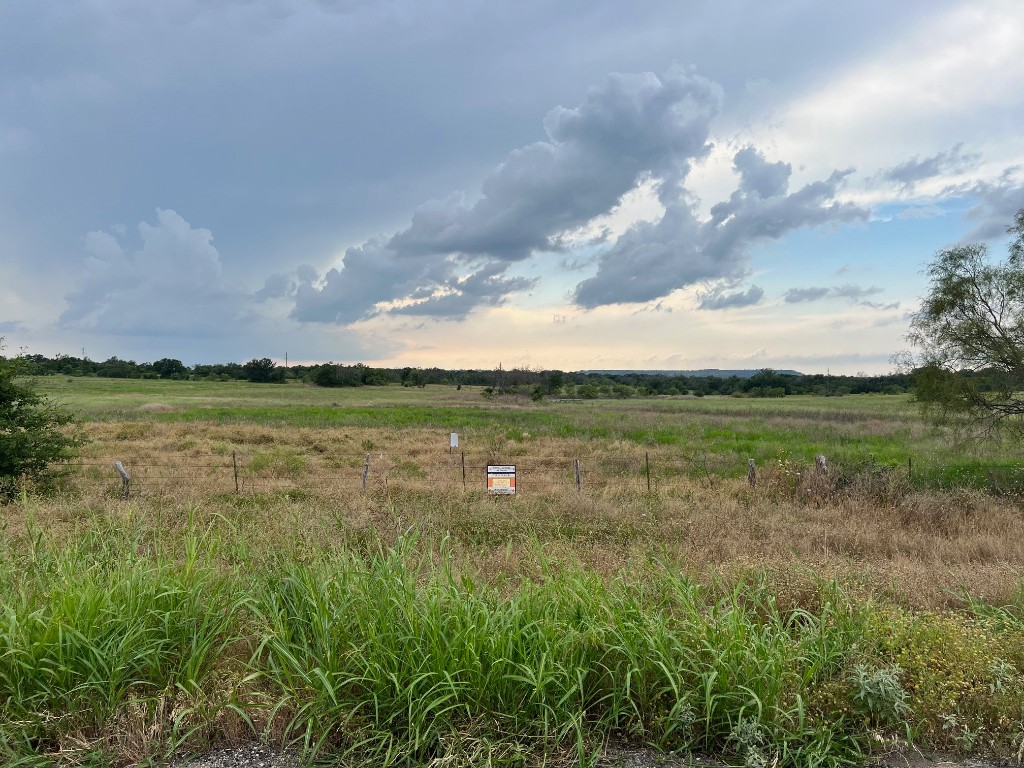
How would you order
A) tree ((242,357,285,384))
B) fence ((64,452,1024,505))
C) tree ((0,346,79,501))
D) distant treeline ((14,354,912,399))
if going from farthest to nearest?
1. tree ((242,357,285,384))
2. distant treeline ((14,354,912,399))
3. fence ((64,452,1024,505))
4. tree ((0,346,79,501))

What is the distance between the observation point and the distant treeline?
354 feet

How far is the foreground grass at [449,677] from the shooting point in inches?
116

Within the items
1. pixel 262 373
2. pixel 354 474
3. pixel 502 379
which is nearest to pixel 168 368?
pixel 262 373

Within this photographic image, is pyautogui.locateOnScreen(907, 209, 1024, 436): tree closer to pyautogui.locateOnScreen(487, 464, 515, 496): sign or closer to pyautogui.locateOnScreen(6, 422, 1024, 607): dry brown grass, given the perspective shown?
pyautogui.locateOnScreen(6, 422, 1024, 607): dry brown grass

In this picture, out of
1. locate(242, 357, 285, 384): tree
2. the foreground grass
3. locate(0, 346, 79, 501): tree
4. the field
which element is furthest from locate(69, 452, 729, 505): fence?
locate(242, 357, 285, 384): tree

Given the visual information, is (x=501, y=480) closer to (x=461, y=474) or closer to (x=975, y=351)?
(x=461, y=474)

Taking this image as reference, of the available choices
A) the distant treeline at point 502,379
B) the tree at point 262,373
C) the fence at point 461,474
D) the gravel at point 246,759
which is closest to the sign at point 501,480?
the fence at point 461,474

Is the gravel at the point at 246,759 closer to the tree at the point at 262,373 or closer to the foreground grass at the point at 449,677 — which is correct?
the foreground grass at the point at 449,677

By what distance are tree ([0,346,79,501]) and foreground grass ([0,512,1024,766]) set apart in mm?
12202

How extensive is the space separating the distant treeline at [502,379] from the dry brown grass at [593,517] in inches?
2893

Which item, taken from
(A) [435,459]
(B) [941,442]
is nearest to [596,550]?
(A) [435,459]

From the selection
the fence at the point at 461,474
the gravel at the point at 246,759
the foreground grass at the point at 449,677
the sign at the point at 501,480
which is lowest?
the fence at the point at 461,474

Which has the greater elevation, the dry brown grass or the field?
the field

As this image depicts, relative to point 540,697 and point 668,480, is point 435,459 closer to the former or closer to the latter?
point 668,480
